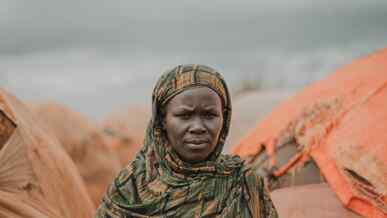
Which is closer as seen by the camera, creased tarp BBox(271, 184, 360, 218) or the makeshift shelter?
creased tarp BBox(271, 184, 360, 218)

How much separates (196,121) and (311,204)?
139 cm

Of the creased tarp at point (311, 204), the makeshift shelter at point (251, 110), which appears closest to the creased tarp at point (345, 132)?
the creased tarp at point (311, 204)

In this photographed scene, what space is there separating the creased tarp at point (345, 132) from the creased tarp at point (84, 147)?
2.63m

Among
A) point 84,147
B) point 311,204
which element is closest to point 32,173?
point 311,204

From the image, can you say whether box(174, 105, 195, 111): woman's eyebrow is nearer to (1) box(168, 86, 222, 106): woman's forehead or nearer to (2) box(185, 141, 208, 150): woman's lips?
(1) box(168, 86, 222, 106): woman's forehead

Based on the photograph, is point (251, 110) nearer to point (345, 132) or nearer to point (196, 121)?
point (345, 132)

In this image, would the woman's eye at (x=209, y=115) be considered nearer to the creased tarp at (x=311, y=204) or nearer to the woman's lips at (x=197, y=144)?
the woman's lips at (x=197, y=144)

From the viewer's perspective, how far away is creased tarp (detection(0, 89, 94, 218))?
3.72 m

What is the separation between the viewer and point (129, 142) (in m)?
11.0

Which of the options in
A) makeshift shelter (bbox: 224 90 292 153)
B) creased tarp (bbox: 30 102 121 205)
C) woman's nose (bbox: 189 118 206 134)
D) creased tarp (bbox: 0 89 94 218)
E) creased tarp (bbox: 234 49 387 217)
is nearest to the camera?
woman's nose (bbox: 189 118 206 134)

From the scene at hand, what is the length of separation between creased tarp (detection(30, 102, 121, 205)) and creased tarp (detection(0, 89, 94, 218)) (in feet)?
9.22

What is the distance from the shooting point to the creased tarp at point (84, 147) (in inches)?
299

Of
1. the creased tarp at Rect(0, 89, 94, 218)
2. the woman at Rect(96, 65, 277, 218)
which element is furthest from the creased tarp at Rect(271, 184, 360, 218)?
the creased tarp at Rect(0, 89, 94, 218)

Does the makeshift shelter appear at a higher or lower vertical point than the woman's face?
higher
